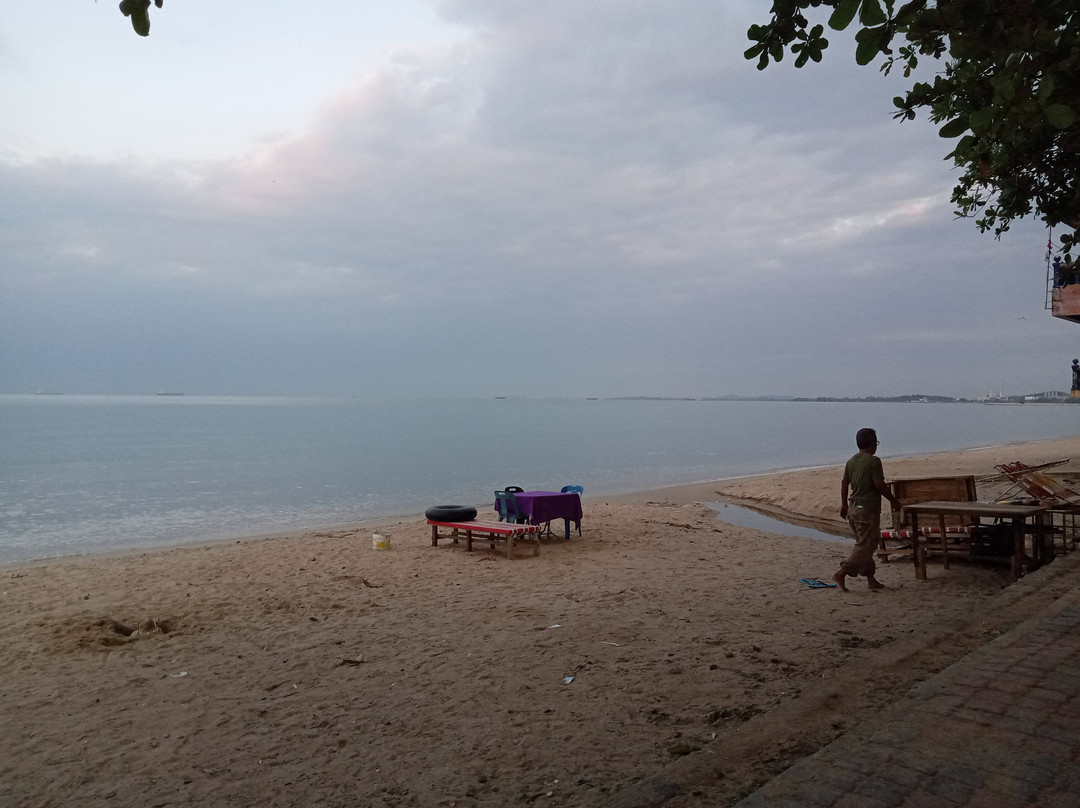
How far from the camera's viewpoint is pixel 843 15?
1.99m

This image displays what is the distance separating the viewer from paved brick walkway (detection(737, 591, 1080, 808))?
8.44ft

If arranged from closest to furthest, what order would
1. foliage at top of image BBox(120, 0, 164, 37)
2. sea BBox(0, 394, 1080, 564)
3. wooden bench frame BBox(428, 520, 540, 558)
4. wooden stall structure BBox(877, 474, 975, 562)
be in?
1. foliage at top of image BBox(120, 0, 164, 37)
2. wooden stall structure BBox(877, 474, 975, 562)
3. wooden bench frame BBox(428, 520, 540, 558)
4. sea BBox(0, 394, 1080, 564)

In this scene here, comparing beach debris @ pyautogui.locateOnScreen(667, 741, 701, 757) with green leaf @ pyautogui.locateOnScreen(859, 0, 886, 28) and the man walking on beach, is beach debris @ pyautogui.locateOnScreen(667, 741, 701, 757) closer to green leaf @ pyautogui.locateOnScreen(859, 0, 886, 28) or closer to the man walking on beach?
green leaf @ pyautogui.locateOnScreen(859, 0, 886, 28)

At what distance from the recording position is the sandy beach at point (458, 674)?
3537mm

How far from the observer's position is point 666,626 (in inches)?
239

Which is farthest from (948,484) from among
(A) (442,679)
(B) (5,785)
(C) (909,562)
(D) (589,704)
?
(B) (5,785)

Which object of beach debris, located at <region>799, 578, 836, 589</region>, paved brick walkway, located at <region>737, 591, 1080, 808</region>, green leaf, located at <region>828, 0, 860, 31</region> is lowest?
beach debris, located at <region>799, 578, 836, 589</region>

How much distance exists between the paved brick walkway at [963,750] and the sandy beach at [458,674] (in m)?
0.35

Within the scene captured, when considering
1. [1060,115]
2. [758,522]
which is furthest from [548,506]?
[1060,115]

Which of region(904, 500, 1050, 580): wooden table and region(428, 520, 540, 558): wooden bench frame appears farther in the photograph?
region(428, 520, 540, 558): wooden bench frame

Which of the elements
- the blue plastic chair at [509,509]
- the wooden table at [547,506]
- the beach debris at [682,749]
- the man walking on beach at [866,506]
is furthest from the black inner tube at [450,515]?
the beach debris at [682,749]

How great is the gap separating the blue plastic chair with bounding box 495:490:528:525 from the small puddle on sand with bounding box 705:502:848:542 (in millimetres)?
5287

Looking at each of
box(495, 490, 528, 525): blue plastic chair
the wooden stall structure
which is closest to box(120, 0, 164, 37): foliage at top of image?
the wooden stall structure

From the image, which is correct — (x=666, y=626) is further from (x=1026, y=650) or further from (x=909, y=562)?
(x=909, y=562)
